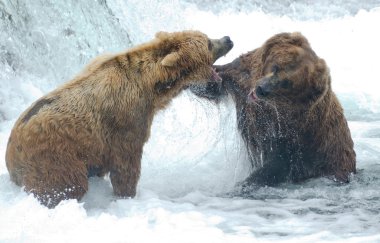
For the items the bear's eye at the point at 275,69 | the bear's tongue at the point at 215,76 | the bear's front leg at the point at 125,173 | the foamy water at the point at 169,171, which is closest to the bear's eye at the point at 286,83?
the bear's eye at the point at 275,69

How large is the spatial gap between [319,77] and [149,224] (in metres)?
2.12

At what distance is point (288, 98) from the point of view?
6559mm

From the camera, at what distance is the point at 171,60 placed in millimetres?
6191

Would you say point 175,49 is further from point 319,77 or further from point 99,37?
point 99,37

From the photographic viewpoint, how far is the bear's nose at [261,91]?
21.0 ft

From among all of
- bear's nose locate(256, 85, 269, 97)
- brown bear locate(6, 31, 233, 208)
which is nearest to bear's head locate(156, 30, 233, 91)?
brown bear locate(6, 31, 233, 208)

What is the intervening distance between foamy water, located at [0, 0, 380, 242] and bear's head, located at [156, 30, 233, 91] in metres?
0.51

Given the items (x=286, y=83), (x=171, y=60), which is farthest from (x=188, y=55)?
(x=286, y=83)

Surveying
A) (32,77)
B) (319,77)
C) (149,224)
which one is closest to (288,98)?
(319,77)

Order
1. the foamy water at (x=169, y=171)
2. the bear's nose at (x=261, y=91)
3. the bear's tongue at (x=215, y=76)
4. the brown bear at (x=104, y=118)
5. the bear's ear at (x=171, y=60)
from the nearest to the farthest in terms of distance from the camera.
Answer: the foamy water at (x=169, y=171), the brown bear at (x=104, y=118), the bear's ear at (x=171, y=60), the bear's nose at (x=261, y=91), the bear's tongue at (x=215, y=76)

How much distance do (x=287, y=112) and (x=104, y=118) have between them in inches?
68.7

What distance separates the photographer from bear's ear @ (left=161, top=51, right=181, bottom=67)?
618 cm

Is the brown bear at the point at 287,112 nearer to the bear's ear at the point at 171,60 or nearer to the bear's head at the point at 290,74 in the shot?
the bear's head at the point at 290,74

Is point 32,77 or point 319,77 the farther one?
point 32,77
